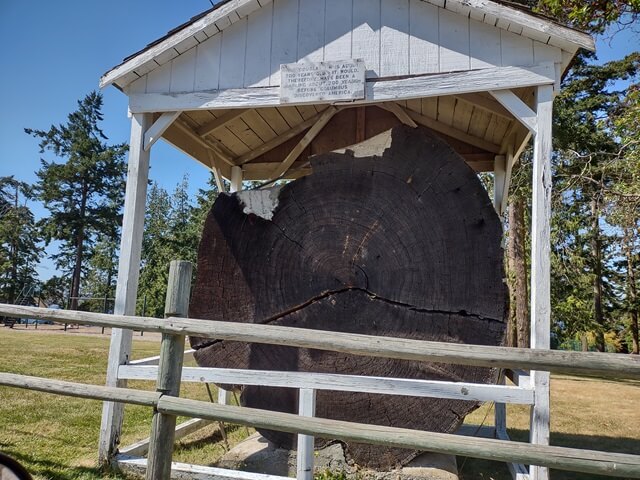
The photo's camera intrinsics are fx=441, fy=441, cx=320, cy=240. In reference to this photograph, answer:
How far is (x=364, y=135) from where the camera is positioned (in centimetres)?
428

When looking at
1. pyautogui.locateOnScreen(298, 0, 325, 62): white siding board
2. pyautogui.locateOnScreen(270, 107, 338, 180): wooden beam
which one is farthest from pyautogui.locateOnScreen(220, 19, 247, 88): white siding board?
pyautogui.locateOnScreen(270, 107, 338, 180): wooden beam

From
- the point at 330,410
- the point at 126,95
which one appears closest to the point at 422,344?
the point at 330,410

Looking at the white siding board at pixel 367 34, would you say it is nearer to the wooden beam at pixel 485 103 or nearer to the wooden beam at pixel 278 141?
the wooden beam at pixel 485 103

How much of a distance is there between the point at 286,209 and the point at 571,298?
1669 cm

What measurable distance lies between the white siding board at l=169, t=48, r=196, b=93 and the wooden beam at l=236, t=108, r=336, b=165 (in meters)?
1.44

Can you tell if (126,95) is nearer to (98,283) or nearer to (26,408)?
(26,408)

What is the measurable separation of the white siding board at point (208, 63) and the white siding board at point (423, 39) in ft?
4.64

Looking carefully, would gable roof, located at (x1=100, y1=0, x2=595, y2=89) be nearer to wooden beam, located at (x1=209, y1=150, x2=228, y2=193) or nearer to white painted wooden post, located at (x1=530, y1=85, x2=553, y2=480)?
white painted wooden post, located at (x1=530, y1=85, x2=553, y2=480)

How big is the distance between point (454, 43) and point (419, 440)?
8.11 ft

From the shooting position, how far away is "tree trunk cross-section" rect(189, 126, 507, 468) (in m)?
2.82

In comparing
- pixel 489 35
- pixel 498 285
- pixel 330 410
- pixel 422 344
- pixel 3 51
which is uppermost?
pixel 3 51

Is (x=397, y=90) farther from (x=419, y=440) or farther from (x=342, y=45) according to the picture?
(x=419, y=440)

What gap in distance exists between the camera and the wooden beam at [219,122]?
4031 mm

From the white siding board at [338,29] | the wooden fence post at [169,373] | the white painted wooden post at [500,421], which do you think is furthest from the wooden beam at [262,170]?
the white painted wooden post at [500,421]
